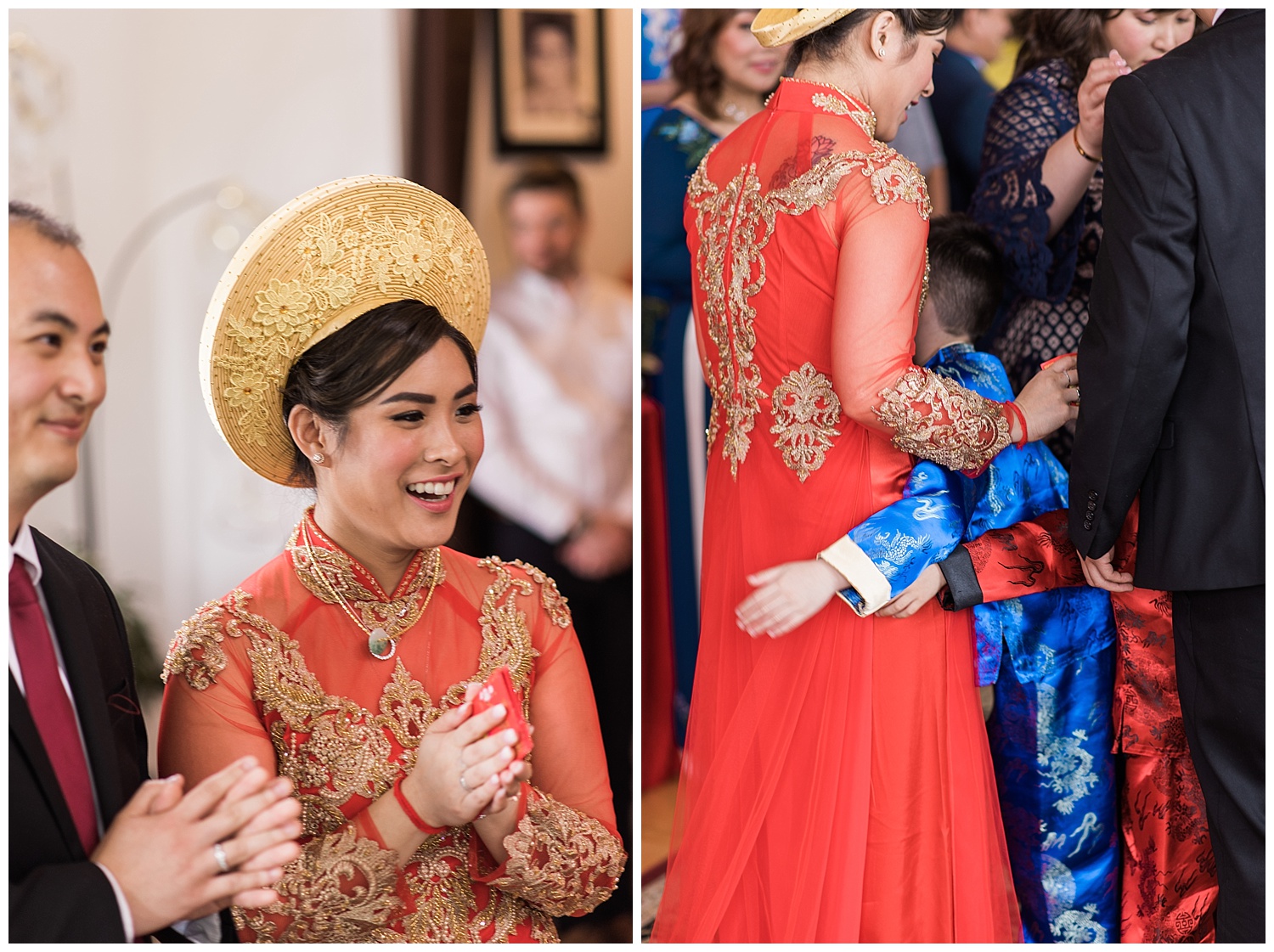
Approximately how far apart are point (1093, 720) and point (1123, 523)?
0.40m

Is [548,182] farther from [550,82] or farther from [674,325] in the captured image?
[674,325]

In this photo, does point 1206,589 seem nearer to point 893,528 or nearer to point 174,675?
point 893,528

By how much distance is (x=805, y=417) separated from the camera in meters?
2.01

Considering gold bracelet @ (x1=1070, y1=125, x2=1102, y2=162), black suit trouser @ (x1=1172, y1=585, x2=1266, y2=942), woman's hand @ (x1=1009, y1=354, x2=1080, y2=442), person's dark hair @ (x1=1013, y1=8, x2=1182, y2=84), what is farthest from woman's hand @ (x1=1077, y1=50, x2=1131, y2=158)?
black suit trouser @ (x1=1172, y1=585, x2=1266, y2=942)

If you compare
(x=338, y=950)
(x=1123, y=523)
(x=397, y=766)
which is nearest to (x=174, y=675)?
(x=397, y=766)

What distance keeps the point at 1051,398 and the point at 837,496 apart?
0.42 metres

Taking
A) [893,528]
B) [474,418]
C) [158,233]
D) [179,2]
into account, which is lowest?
[893,528]

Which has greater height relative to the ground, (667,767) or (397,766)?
(397,766)

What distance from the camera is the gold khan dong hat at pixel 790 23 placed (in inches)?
77.1

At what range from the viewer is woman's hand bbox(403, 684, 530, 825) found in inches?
68.3

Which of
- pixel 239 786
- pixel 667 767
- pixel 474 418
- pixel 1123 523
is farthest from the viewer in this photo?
pixel 667 767

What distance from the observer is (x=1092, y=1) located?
2.19 metres

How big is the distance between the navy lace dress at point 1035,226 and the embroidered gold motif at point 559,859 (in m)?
1.12

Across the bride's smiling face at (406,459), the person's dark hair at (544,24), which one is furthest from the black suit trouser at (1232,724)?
the person's dark hair at (544,24)
